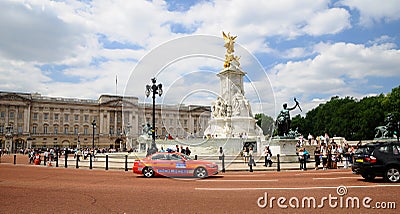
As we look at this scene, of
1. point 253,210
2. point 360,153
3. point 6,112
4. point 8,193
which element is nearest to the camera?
point 253,210

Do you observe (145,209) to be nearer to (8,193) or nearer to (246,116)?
(8,193)

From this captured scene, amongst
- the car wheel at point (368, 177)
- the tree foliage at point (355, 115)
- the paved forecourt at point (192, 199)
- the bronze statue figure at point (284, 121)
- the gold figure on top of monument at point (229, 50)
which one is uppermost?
the gold figure on top of monument at point (229, 50)

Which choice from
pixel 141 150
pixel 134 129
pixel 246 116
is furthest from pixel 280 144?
pixel 134 129

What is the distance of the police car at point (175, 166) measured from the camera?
14.7 meters

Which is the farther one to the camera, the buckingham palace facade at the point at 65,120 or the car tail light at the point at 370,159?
the buckingham palace facade at the point at 65,120

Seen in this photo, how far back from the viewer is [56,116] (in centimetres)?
10638

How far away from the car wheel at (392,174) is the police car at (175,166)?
7103 mm

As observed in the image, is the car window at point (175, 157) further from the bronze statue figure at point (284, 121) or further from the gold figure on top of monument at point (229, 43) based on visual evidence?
the gold figure on top of monument at point (229, 43)

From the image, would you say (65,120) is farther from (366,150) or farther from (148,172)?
(366,150)

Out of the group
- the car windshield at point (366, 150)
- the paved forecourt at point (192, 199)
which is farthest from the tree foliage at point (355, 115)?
the paved forecourt at point (192, 199)

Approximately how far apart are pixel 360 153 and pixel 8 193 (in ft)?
43.7

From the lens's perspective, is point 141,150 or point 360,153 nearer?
point 360,153

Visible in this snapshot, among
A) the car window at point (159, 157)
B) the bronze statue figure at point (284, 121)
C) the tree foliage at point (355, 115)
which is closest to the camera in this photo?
the car window at point (159, 157)

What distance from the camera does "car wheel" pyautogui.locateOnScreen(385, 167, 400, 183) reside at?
11.9 meters
